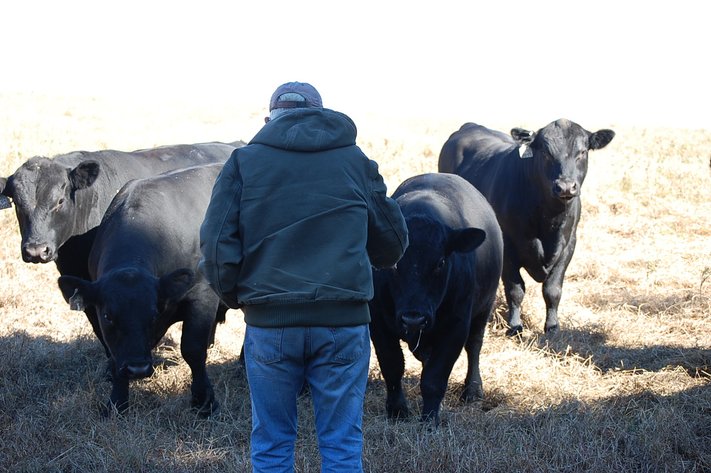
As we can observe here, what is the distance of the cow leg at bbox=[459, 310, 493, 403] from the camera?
6.61m

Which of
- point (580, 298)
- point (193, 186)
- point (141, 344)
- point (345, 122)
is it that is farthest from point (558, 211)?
point (345, 122)

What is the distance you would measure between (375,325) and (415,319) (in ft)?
2.69

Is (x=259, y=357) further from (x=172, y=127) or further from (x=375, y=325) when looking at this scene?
(x=172, y=127)

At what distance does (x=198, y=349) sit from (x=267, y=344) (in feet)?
9.98

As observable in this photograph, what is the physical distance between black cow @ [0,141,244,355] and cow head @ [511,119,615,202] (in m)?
4.40

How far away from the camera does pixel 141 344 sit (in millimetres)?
5441

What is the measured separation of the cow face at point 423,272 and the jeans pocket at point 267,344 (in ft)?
5.22

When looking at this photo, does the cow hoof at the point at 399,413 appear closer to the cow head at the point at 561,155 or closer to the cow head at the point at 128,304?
the cow head at the point at 128,304

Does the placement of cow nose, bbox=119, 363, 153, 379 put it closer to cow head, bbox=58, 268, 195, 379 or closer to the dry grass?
cow head, bbox=58, 268, 195, 379

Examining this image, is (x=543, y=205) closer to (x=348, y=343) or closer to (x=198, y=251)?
(x=198, y=251)

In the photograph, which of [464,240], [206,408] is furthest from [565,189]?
[206,408]

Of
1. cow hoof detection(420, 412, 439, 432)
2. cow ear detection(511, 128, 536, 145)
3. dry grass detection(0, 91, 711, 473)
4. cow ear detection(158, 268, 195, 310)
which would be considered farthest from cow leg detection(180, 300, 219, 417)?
cow ear detection(511, 128, 536, 145)

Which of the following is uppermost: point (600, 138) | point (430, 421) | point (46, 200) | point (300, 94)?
point (300, 94)

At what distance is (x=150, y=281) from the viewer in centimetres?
567
